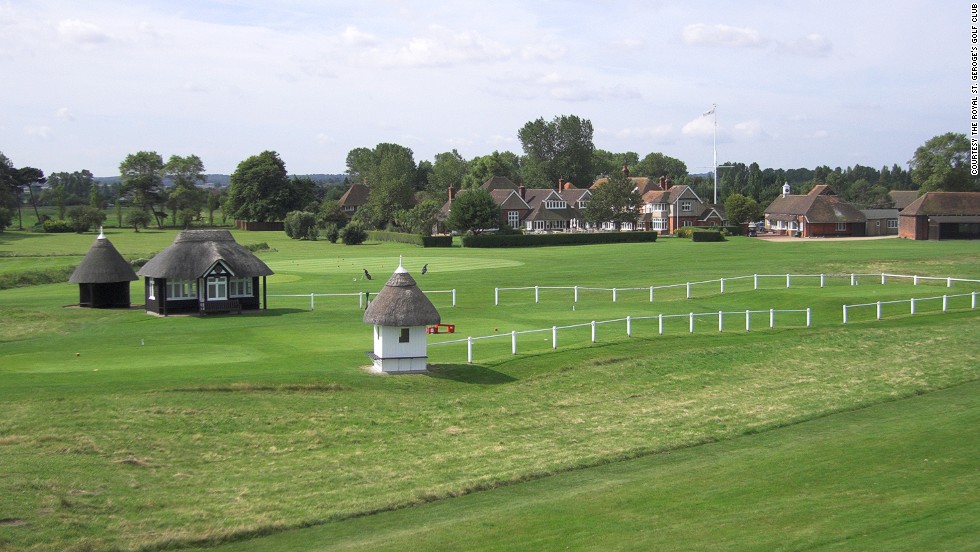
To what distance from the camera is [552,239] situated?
106 meters

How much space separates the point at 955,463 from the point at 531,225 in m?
123

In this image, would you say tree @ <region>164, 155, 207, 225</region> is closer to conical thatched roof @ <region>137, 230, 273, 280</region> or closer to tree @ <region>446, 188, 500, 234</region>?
tree @ <region>446, 188, 500, 234</region>

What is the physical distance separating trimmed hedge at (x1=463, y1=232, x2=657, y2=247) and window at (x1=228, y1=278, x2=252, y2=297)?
185 ft

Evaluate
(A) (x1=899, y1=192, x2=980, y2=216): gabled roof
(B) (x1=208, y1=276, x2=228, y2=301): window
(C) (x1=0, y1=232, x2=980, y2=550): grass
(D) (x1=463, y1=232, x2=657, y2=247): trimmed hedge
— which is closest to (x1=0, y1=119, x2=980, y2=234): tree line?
(D) (x1=463, y1=232, x2=657, y2=247): trimmed hedge

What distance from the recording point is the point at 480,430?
959 inches

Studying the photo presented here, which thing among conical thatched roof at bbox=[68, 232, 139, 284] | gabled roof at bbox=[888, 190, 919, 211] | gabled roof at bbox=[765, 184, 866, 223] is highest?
gabled roof at bbox=[888, 190, 919, 211]

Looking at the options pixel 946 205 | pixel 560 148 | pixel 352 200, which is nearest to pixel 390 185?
pixel 352 200

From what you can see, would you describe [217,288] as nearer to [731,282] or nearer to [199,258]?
[199,258]

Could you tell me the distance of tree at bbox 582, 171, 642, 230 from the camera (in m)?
124

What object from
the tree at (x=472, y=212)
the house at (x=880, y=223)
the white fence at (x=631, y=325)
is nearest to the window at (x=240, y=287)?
the white fence at (x=631, y=325)

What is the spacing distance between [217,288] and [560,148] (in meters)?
141

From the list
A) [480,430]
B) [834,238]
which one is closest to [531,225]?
[834,238]

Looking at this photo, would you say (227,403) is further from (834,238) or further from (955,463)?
(834,238)

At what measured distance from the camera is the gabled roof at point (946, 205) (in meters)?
99.7
